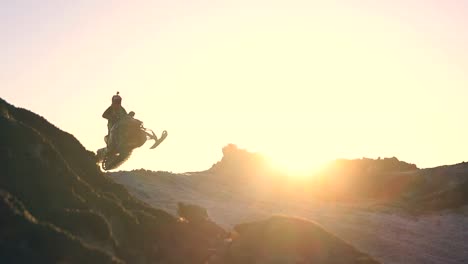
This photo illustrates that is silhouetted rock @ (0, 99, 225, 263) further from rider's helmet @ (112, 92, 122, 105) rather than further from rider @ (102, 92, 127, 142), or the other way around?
rider's helmet @ (112, 92, 122, 105)

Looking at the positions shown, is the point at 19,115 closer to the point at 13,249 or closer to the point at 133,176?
the point at 13,249

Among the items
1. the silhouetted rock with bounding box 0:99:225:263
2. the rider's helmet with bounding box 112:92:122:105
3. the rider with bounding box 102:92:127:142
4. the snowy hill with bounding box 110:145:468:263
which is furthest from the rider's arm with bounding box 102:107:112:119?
the snowy hill with bounding box 110:145:468:263

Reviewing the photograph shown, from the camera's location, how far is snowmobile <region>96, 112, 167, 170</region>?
31031mm

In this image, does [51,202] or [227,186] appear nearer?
[51,202]

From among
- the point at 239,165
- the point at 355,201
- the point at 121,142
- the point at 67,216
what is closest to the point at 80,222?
the point at 67,216

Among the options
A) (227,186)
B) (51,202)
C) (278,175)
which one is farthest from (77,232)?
(278,175)

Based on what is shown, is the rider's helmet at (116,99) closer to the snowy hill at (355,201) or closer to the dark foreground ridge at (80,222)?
the dark foreground ridge at (80,222)

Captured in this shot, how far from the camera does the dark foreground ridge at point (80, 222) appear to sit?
18.2m

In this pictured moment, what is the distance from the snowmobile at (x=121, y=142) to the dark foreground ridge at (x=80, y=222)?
97cm

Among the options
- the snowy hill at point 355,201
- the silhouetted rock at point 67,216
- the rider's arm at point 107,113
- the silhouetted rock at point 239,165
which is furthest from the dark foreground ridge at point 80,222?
the silhouetted rock at point 239,165

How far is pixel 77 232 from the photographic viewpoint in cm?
2095

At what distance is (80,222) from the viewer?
21.6 meters

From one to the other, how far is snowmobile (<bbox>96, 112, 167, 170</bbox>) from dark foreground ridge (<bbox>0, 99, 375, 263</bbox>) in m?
0.97

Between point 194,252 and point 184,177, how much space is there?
38.5 meters
